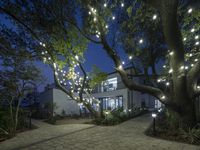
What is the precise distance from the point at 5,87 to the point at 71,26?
4.98 metres

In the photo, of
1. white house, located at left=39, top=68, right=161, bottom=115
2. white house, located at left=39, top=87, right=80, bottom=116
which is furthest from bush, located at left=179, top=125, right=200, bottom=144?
white house, located at left=39, top=87, right=80, bottom=116

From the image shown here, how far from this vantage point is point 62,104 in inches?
706

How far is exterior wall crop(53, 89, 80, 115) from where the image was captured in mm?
17562

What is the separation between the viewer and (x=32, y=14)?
6.89m

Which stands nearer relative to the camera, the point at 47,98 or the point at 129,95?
the point at 129,95

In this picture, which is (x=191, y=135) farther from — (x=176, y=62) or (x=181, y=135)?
(x=176, y=62)

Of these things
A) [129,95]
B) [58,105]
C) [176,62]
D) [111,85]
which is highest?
[176,62]

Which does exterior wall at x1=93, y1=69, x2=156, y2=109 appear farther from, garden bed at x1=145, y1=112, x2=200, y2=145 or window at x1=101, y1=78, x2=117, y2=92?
garden bed at x1=145, y1=112, x2=200, y2=145

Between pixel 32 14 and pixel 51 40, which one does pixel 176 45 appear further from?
pixel 32 14

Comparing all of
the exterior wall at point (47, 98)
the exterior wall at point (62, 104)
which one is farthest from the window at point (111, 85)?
the exterior wall at point (47, 98)

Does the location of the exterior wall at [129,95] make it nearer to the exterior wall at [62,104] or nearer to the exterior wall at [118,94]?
the exterior wall at [118,94]

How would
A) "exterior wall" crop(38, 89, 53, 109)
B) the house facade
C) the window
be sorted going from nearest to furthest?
the house facade → "exterior wall" crop(38, 89, 53, 109) → the window

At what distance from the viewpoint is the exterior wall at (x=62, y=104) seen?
1756 cm

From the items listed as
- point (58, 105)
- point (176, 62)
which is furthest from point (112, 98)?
point (176, 62)
